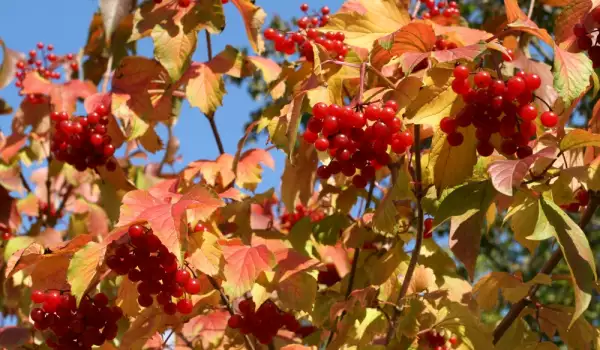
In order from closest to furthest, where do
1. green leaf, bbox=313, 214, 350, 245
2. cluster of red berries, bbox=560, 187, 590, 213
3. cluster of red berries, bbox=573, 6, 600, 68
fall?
cluster of red berries, bbox=573, 6, 600, 68, cluster of red berries, bbox=560, 187, 590, 213, green leaf, bbox=313, 214, 350, 245

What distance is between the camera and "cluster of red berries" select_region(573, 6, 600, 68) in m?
1.85

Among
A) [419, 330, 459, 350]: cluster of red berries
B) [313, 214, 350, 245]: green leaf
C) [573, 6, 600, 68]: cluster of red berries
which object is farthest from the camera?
[313, 214, 350, 245]: green leaf

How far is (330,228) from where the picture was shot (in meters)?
2.71

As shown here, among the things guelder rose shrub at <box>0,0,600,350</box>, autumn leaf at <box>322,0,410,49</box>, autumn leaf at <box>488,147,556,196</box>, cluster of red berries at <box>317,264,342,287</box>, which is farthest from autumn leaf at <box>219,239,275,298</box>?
cluster of red berries at <box>317,264,342,287</box>

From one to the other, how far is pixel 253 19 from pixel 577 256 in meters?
1.69

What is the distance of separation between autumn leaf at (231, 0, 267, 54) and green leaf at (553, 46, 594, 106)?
148 centimetres

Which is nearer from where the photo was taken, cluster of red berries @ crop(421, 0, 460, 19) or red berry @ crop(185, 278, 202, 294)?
red berry @ crop(185, 278, 202, 294)

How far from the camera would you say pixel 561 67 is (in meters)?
1.63

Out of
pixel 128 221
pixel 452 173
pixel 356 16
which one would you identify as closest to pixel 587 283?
pixel 452 173

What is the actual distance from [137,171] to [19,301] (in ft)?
2.81

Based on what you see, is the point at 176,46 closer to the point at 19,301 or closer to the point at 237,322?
the point at 237,322

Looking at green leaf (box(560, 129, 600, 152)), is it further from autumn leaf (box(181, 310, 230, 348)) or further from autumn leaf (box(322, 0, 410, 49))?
autumn leaf (box(181, 310, 230, 348))

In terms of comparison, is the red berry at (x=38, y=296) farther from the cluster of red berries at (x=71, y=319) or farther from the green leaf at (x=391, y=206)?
the green leaf at (x=391, y=206)

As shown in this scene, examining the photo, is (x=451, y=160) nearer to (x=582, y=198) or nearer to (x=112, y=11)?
(x=582, y=198)
